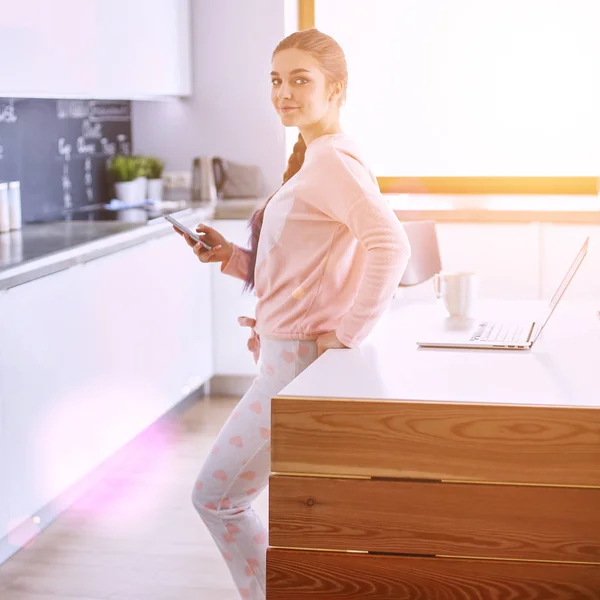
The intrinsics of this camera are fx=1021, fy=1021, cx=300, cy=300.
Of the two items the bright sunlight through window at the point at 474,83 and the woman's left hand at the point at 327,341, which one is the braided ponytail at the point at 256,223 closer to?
the woman's left hand at the point at 327,341

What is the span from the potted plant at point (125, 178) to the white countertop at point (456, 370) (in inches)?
97.0

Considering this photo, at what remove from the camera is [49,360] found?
2.97 metres

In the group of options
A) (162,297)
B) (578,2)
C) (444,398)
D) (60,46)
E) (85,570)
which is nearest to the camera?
(444,398)

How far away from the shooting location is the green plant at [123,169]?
15.0 feet

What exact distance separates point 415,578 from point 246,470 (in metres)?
0.43

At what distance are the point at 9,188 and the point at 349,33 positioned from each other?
210 centimetres

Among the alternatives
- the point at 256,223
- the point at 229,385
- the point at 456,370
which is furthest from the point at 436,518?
the point at 229,385

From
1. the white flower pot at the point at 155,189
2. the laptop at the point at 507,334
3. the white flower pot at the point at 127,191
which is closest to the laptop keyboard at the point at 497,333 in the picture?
the laptop at the point at 507,334

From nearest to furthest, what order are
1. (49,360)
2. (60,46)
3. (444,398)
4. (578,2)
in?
1. (444,398)
2. (49,360)
3. (60,46)
4. (578,2)

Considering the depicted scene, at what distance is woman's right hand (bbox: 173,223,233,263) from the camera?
2.15 metres

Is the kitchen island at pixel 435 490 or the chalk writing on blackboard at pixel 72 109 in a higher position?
the chalk writing on blackboard at pixel 72 109

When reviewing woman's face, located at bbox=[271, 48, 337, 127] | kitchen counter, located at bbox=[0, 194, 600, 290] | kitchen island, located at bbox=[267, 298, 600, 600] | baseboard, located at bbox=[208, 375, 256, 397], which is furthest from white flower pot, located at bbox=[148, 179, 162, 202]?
kitchen island, located at bbox=[267, 298, 600, 600]

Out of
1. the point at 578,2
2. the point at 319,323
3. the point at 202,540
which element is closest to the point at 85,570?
the point at 202,540

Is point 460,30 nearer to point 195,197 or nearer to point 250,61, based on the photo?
point 250,61
